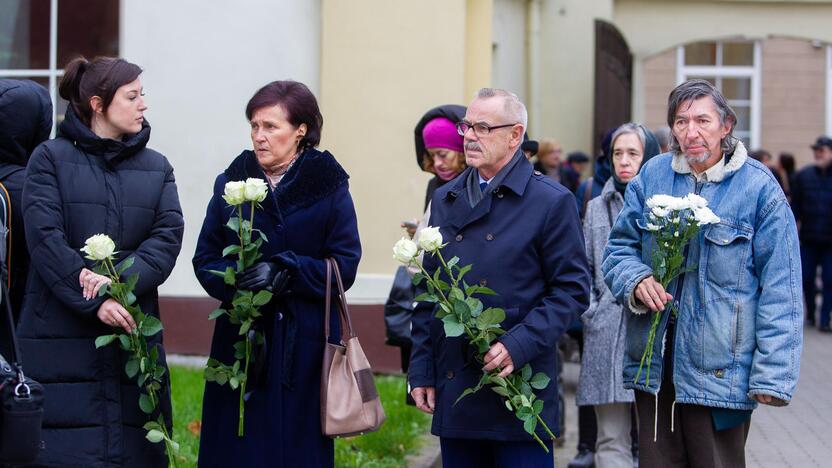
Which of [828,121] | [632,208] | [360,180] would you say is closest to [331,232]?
[632,208]

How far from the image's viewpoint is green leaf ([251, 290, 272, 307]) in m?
4.71

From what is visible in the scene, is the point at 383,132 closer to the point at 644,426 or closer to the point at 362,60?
the point at 362,60

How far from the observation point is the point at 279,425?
4910 mm

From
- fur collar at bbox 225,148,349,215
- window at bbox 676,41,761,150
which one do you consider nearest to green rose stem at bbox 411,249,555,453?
fur collar at bbox 225,148,349,215

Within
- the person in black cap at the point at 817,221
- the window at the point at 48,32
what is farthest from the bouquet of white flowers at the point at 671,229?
the person in black cap at the point at 817,221

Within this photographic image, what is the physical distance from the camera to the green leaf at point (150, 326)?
483 centimetres

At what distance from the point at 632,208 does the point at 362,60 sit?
4658 mm

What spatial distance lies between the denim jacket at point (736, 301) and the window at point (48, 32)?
5794 mm

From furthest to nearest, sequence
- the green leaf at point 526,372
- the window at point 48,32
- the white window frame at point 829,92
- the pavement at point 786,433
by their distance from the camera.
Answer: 1. the white window frame at point 829,92
2. the window at point 48,32
3. the pavement at point 786,433
4. the green leaf at point 526,372

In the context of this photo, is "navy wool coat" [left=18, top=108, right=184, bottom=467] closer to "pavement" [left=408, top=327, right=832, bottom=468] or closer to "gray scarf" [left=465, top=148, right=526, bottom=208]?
"gray scarf" [left=465, top=148, right=526, bottom=208]

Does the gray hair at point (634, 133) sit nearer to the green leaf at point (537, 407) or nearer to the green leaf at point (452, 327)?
the green leaf at point (537, 407)

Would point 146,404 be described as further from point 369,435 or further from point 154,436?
point 369,435

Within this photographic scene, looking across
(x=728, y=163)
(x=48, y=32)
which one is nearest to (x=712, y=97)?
(x=728, y=163)

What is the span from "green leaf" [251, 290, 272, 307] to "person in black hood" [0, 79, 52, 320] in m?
1.08
